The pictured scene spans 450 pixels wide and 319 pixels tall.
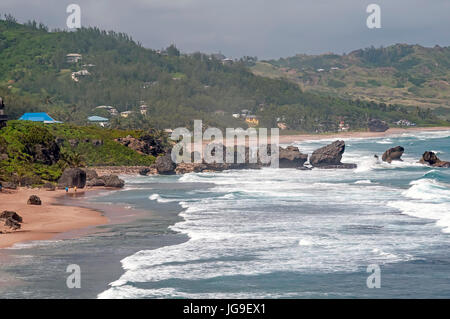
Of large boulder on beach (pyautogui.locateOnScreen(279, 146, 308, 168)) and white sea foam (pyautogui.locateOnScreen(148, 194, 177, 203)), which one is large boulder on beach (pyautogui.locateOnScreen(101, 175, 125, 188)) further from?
large boulder on beach (pyautogui.locateOnScreen(279, 146, 308, 168))

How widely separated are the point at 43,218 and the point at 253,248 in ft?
63.0

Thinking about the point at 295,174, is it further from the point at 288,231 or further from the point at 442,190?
the point at 288,231

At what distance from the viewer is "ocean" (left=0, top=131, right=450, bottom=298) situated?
1277 inches

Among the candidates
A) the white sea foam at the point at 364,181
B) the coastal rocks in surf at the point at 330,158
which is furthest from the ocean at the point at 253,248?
the coastal rocks in surf at the point at 330,158

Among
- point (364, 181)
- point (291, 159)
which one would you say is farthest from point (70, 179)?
point (291, 159)

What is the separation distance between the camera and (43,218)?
52469 millimetres

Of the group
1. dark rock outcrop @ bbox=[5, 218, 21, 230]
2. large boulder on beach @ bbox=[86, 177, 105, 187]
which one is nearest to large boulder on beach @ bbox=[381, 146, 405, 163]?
large boulder on beach @ bbox=[86, 177, 105, 187]

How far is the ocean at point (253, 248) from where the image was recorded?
1277 inches

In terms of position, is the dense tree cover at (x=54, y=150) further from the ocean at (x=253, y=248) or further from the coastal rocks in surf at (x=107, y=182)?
the ocean at (x=253, y=248)

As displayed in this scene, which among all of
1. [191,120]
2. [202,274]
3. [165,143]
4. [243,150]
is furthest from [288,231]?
[191,120]

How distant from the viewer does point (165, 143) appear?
131 metres

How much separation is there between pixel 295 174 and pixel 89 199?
37252 millimetres

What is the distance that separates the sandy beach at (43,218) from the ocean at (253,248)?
2.23 m

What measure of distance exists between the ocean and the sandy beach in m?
2.23
